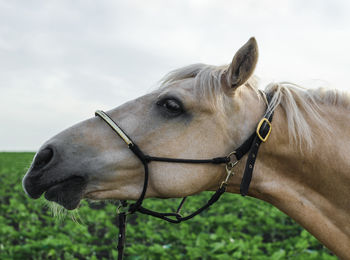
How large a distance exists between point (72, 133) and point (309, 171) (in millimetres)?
1537

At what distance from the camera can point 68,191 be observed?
2.35 metres

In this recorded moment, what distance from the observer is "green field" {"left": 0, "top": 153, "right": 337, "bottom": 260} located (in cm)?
490

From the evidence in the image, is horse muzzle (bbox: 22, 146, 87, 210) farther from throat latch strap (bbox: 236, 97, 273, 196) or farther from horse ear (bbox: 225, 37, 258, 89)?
horse ear (bbox: 225, 37, 258, 89)

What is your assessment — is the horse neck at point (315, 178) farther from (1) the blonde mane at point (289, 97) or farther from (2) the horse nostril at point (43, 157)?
(2) the horse nostril at point (43, 157)

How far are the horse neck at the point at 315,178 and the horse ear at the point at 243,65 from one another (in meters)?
0.35

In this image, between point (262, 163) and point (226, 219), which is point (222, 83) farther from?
point (226, 219)

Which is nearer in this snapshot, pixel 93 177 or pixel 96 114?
pixel 93 177

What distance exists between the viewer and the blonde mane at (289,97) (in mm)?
2357

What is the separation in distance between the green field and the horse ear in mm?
1615

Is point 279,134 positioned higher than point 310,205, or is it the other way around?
point 279,134

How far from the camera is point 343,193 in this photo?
7.64 ft

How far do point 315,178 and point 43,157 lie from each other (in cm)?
173

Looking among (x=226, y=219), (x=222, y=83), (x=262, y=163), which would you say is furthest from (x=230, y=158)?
(x=226, y=219)

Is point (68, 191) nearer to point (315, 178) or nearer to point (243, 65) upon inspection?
point (243, 65)
